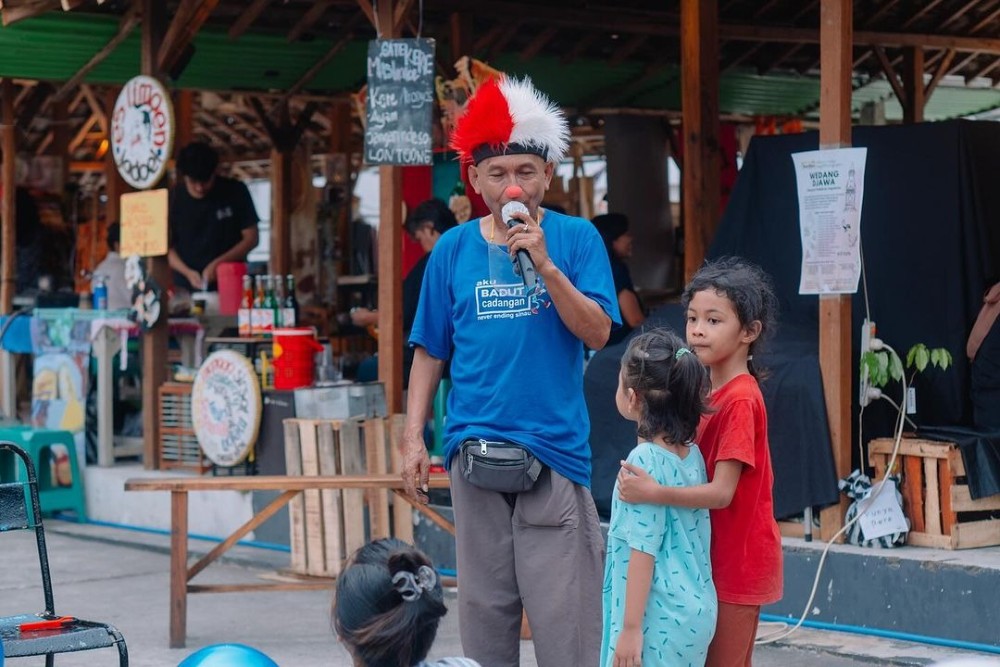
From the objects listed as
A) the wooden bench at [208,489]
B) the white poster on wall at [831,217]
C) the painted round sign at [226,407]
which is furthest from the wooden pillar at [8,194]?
the white poster on wall at [831,217]

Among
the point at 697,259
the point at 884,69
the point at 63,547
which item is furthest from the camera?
the point at 884,69

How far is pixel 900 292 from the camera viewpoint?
6887mm

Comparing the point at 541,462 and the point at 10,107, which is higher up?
the point at 10,107

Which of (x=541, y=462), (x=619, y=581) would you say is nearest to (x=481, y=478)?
(x=541, y=462)

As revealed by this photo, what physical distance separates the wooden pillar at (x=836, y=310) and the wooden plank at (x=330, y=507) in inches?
92.2

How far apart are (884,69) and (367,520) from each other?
6738mm

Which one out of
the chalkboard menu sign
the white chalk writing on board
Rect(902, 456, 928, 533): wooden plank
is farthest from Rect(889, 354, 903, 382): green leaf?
the chalkboard menu sign

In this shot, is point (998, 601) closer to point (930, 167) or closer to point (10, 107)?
point (930, 167)

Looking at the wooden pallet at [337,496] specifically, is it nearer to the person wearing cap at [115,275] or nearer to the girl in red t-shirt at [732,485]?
the girl in red t-shirt at [732,485]

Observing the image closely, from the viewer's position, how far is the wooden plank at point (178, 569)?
6.12 meters

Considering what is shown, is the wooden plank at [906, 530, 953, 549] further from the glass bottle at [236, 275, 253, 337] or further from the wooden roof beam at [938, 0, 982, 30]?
the wooden roof beam at [938, 0, 982, 30]

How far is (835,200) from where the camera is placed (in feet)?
20.7

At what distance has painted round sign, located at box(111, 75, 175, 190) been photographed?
28.7 ft

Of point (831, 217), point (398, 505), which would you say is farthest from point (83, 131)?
point (831, 217)
